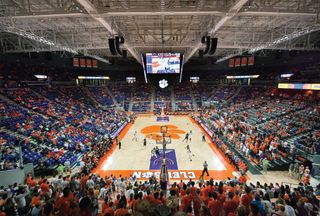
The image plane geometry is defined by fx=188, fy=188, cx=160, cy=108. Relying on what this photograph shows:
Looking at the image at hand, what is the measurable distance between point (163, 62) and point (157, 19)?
32.4 ft

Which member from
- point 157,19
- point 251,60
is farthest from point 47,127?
point 251,60

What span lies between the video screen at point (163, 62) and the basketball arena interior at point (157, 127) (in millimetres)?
131

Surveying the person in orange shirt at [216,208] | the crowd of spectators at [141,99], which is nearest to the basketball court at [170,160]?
A: the person in orange shirt at [216,208]

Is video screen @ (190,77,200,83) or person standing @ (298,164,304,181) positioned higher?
video screen @ (190,77,200,83)

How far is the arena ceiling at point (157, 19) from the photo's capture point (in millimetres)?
9062

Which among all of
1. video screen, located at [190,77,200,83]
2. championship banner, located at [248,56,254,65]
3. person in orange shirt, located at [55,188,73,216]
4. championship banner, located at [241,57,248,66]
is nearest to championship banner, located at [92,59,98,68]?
video screen, located at [190,77,200,83]

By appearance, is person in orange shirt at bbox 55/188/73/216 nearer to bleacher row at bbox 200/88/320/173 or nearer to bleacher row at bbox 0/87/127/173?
bleacher row at bbox 0/87/127/173

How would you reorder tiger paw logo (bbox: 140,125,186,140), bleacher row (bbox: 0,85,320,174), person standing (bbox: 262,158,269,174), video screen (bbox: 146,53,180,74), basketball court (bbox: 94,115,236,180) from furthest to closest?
video screen (bbox: 146,53,180,74)
tiger paw logo (bbox: 140,125,186,140)
bleacher row (bbox: 0,85,320,174)
basketball court (bbox: 94,115,236,180)
person standing (bbox: 262,158,269,174)

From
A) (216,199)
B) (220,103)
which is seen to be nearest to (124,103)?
(220,103)

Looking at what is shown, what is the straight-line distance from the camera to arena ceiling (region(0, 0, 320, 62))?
Result: 29.7 feet

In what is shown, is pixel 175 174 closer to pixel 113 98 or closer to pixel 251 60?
pixel 113 98

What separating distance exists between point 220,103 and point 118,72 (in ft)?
73.2

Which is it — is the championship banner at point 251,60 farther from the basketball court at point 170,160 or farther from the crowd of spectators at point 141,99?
the basketball court at point 170,160

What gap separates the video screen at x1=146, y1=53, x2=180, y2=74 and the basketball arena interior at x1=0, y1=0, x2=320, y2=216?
0.43 feet
